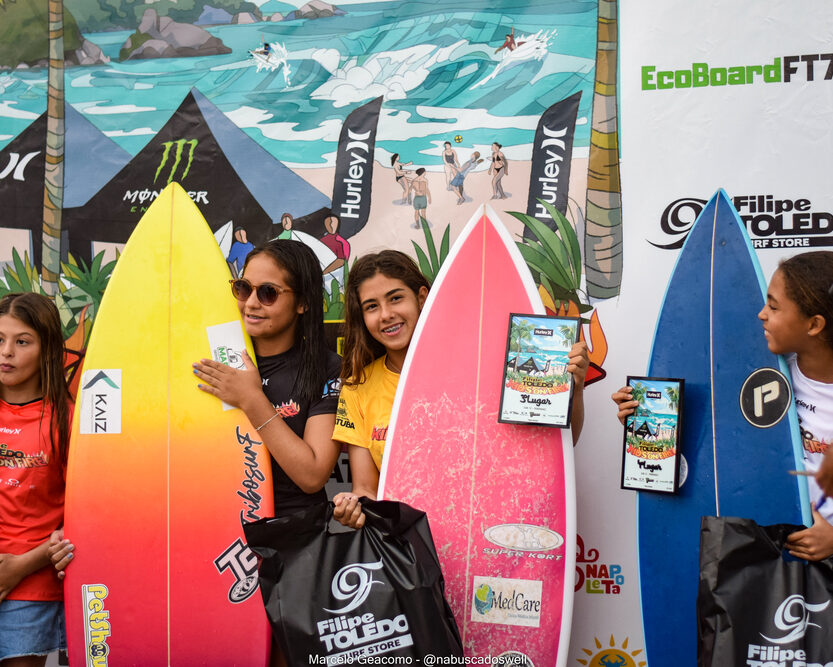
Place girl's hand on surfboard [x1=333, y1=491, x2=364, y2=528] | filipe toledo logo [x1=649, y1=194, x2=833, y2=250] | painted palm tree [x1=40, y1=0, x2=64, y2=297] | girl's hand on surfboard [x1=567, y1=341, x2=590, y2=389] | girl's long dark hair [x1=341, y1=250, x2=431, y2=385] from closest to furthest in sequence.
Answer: girl's hand on surfboard [x1=333, y1=491, x2=364, y2=528] < girl's hand on surfboard [x1=567, y1=341, x2=590, y2=389] < girl's long dark hair [x1=341, y1=250, x2=431, y2=385] < filipe toledo logo [x1=649, y1=194, x2=833, y2=250] < painted palm tree [x1=40, y1=0, x2=64, y2=297]

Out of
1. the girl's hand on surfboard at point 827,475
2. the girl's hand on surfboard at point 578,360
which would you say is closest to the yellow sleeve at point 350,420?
the girl's hand on surfboard at point 578,360

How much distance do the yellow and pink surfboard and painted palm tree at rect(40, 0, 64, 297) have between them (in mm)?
845

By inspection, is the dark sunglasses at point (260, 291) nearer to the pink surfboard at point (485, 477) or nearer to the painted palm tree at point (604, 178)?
the pink surfboard at point (485, 477)

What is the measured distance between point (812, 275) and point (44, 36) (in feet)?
10.1

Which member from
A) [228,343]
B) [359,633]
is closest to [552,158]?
[228,343]

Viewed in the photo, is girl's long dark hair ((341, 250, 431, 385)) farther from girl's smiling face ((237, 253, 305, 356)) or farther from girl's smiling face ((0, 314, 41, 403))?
girl's smiling face ((0, 314, 41, 403))

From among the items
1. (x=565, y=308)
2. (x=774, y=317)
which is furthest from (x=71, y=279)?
(x=774, y=317)

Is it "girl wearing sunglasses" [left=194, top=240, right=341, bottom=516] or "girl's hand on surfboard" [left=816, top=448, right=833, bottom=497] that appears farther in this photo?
"girl wearing sunglasses" [left=194, top=240, right=341, bottom=516]

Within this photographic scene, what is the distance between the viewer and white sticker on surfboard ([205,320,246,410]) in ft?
7.66

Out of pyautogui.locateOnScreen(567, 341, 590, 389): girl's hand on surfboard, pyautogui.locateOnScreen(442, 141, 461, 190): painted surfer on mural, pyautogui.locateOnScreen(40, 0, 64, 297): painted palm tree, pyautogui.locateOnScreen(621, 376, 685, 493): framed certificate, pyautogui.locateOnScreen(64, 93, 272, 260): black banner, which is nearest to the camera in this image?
pyautogui.locateOnScreen(567, 341, 590, 389): girl's hand on surfboard

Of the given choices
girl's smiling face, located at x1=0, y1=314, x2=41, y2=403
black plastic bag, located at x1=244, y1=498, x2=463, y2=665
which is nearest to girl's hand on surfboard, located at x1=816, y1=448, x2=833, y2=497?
black plastic bag, located at x1=244, y1=498, x2=463, y2=665

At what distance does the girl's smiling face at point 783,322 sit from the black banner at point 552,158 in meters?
0.86

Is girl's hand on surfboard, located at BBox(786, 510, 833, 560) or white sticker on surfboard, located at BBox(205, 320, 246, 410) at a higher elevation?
white sticker on surfboard, located at BBox(205, 320, 246, 410)

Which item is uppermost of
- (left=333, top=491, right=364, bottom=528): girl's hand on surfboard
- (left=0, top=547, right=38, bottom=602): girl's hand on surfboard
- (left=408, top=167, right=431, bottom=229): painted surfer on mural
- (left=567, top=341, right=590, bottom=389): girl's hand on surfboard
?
(left=408, top=167, right=431, bottom=229): painted surfer on mural
